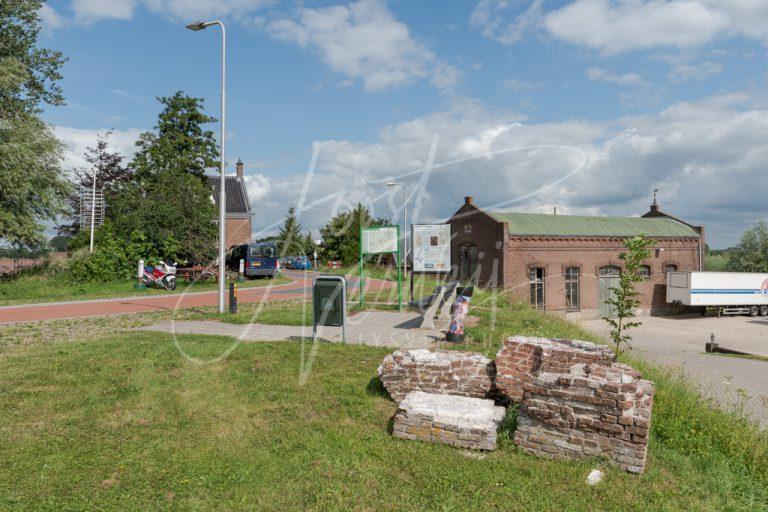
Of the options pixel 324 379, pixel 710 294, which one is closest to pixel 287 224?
pixel 710 294

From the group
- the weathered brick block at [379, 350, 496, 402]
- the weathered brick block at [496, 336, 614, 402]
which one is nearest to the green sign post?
the weathered brick block at [379, 350, 496, 402]

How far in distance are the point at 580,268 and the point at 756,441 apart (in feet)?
99.2

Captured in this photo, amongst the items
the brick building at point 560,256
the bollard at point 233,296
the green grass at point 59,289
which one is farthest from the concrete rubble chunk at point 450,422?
the brick building at point 560,256

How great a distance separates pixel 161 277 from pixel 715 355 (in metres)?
27.1

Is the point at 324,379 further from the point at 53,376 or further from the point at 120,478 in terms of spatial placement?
the point at 53,376

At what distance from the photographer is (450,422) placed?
4992mm

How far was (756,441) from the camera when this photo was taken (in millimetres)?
5691

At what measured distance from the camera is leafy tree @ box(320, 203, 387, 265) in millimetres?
47219

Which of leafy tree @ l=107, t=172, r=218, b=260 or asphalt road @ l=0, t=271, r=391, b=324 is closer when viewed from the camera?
asphalt road @ l=0, t=271, r=391, b=324

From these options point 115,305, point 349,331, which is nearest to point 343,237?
point 115,305

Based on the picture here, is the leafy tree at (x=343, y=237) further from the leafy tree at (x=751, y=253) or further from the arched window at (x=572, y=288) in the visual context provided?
the leafy tree at (x=751, y=253)

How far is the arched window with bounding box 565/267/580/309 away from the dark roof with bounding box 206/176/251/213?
34.4m

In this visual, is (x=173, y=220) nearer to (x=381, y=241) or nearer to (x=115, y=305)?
(x=115, y=305)

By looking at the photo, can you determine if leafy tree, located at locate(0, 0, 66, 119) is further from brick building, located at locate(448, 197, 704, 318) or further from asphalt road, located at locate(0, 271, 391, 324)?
brick building, located at locate(448, 197, 704, 318)
